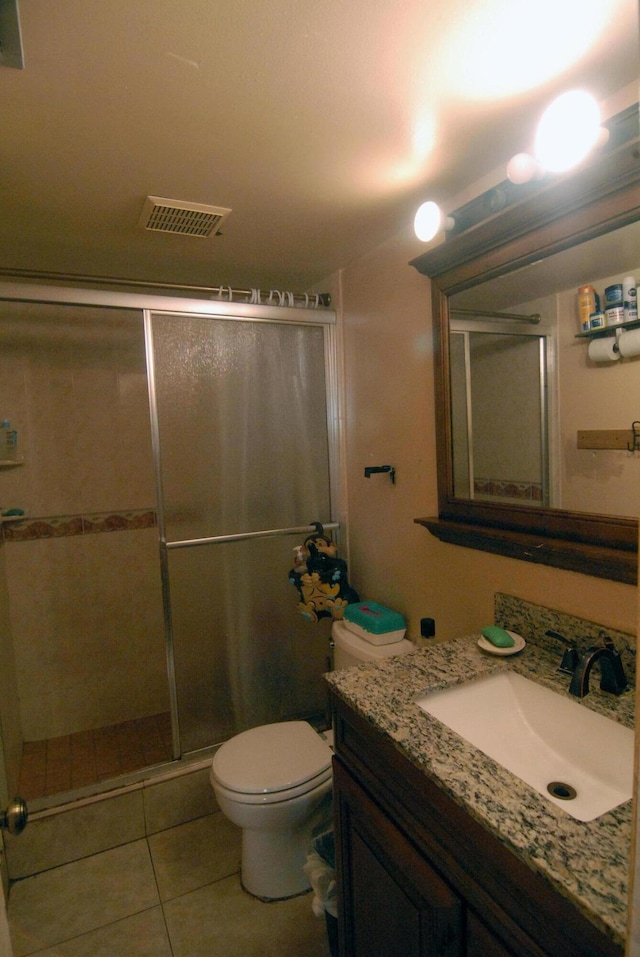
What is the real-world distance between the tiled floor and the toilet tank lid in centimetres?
44

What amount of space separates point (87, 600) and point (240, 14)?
2.39 meters

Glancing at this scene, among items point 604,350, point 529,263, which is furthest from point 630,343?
point 529,263

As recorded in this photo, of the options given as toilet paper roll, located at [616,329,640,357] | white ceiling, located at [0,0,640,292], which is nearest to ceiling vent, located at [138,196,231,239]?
white ceiling, located at [0,0,640,292]

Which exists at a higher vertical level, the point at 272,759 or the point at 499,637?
the point at 499,637

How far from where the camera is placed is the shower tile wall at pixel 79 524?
2373mm

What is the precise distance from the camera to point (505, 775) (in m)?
0.88

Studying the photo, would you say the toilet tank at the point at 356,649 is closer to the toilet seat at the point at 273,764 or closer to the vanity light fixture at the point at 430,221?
the toilet seat at the point at 273,764

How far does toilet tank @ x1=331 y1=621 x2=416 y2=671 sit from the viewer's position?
5.88ft

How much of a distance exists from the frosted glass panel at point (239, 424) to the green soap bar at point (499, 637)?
1066mm

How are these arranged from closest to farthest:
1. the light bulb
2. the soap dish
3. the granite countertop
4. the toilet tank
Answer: the granite countertop < the light bulb < the soap dish < the toilet tank

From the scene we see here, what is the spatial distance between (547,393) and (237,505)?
1.28m

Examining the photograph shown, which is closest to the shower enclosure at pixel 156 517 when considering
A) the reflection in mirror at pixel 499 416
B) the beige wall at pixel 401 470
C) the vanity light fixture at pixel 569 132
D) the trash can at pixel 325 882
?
the beige wall at pixel 401 470

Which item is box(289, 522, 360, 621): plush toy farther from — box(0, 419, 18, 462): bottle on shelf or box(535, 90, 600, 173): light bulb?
box(535, 90, 600, 173): light bulb

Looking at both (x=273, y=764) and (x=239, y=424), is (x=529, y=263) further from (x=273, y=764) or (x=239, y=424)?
(x=273, y=764)
